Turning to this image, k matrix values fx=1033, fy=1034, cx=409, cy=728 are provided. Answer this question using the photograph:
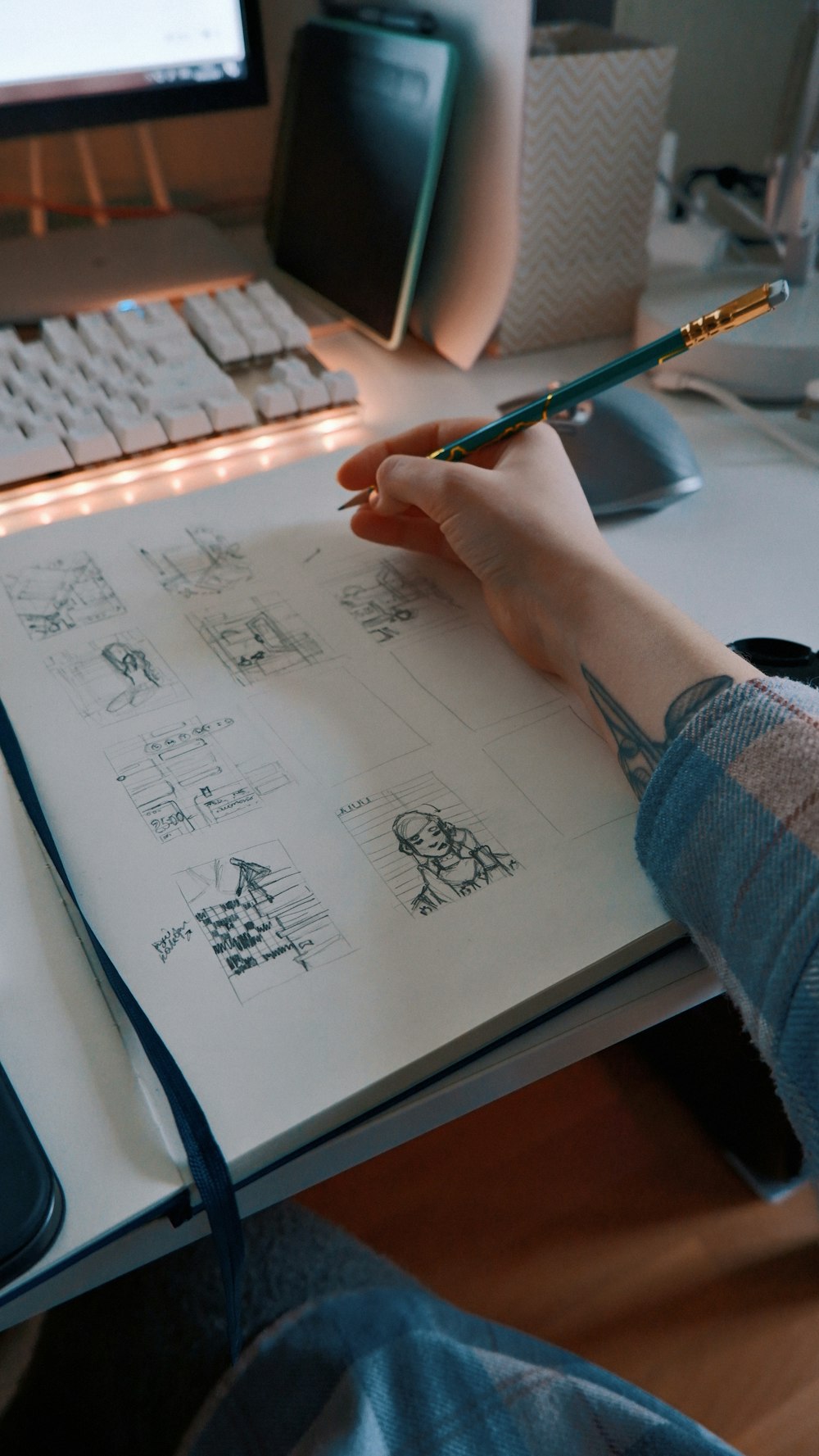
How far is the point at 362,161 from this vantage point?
0.75 metres

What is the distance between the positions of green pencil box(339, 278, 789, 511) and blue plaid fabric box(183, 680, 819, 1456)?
0.66 feet

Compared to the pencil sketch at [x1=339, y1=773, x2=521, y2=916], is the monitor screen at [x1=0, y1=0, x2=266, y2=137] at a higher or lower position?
higher

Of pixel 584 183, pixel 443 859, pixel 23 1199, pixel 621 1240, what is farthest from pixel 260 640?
pixel 621 1240

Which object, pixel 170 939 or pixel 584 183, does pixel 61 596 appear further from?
pixel 584 183

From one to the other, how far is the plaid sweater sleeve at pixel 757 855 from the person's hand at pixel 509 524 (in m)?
0.10

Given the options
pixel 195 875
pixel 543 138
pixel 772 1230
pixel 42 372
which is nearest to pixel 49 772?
pixel 195 875

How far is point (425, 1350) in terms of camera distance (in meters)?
0.48

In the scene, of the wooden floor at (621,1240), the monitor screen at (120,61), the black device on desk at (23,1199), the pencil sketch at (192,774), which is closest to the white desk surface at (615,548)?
the black device on desk at (23,1199)

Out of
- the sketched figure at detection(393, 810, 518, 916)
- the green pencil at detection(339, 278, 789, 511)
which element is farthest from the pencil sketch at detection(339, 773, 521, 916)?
the green pencil at detection(339, 278, 789, 511)

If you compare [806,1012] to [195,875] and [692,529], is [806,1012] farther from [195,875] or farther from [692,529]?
[692,529]

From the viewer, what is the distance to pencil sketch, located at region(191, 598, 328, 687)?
0.50 m

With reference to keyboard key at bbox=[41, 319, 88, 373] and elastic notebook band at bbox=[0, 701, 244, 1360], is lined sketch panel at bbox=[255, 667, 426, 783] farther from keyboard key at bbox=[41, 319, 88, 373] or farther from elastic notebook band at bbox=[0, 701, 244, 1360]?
keyboard key at bbox=[41, 319, 88, 373]

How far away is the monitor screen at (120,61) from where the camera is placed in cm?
71

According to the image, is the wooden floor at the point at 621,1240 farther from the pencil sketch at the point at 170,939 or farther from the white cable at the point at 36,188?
the white cable at the point at 36,188
